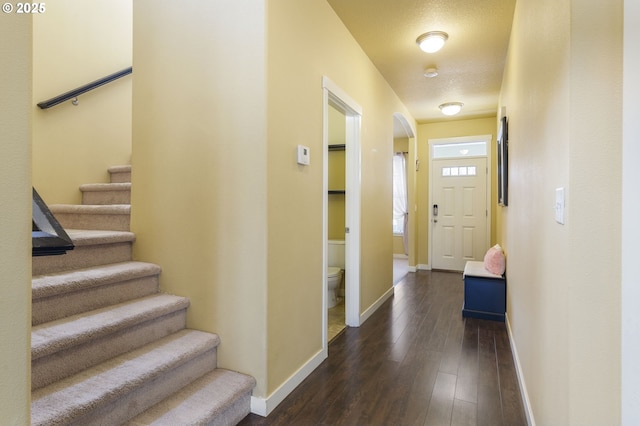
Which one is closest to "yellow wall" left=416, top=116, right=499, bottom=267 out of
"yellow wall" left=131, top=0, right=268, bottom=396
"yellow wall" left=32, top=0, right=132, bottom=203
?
"yellow wall" left=131, top=0, right=268, bottom=396

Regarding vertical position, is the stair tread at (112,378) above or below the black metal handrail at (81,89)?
below

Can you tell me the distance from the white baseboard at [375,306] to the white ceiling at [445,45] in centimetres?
263

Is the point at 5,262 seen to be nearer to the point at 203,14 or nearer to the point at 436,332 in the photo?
the point at 203,14

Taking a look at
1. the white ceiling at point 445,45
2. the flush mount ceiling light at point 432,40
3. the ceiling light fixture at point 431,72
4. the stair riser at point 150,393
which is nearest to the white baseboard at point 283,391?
the stair riser at point 150,393

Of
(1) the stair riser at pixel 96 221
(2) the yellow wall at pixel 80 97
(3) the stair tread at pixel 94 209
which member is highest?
(2) the yellow wall at pixel 80 97

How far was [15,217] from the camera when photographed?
2.47 ft

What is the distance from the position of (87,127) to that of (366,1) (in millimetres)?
2609

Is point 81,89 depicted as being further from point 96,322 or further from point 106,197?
point 96,322

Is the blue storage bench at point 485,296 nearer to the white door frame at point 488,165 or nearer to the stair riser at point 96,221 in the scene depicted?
the white door frame at point 488,165

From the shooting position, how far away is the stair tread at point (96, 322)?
1.45 meters

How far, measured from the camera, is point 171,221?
7.28 feet

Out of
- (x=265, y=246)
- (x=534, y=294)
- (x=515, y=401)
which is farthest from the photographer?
(x=515, y=401)

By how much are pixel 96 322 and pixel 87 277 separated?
29 cm

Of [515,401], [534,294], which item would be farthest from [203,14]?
[515,401]
